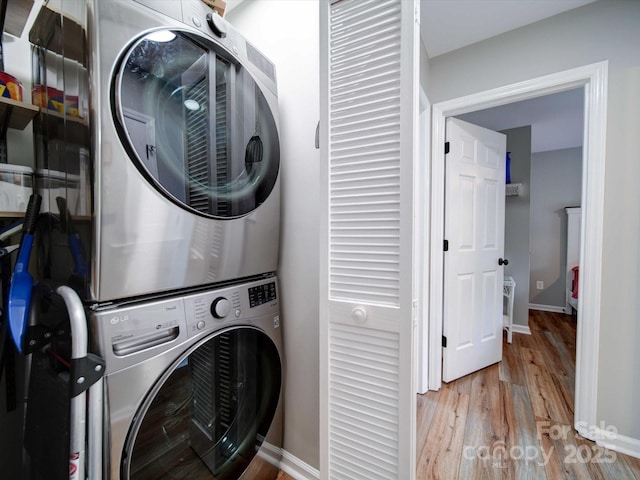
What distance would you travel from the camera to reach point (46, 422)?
69cm

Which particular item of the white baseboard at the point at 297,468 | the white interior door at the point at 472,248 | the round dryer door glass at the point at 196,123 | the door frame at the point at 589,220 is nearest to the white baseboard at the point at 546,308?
the white interior door at the point at 472,248

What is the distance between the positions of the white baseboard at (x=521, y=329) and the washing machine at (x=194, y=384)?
3207 millimetres

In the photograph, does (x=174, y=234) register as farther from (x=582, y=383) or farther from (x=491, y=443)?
(x=582, y=383)

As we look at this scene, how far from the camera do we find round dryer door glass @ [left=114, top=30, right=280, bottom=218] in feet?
2.25

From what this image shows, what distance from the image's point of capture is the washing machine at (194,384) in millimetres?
643


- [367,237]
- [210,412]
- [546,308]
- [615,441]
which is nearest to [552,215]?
[546,308]

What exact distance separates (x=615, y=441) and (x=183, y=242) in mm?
2417

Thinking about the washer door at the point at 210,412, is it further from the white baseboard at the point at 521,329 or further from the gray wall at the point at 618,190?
the white baseboard at the point at 521,329

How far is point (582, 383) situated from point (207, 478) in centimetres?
203

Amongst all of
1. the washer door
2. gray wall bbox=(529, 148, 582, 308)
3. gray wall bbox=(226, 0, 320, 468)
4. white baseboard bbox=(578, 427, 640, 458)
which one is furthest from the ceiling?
gray wall bbox=(529, 148, 582, 308)

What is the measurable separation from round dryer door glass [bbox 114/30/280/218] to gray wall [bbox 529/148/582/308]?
4.81 meters

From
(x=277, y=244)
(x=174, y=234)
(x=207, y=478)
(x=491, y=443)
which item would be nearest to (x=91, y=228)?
(x=174, y=234)

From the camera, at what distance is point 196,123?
83cm

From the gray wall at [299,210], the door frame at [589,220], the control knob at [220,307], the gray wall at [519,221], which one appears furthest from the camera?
the gray wall at [519,221]
